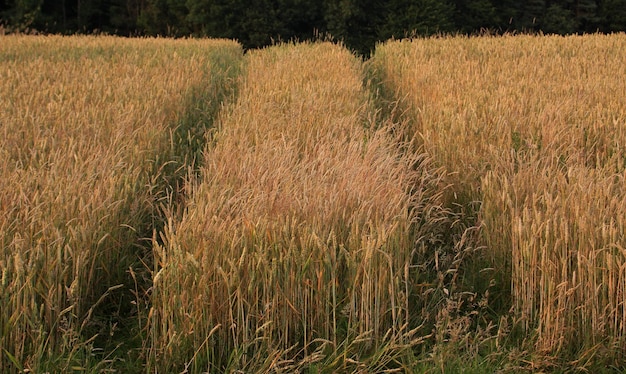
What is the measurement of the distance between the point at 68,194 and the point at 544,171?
2.23 m

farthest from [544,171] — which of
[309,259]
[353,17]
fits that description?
[353,17]

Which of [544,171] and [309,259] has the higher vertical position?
[544,171]

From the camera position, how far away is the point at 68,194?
2.99m

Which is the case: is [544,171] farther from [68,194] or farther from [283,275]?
[68,194]

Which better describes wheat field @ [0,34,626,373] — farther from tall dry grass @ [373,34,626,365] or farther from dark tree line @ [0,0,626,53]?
dark tree line @ [0,0,626,53]

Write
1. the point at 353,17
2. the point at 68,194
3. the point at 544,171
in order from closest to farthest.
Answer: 1. the point at 68,194
2. the point at 544,171
3. the point at 353,17

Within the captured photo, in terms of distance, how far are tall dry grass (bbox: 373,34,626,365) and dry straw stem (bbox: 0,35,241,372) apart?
165 cm

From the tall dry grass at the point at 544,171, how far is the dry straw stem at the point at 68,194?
65.0 inches

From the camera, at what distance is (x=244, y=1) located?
26.4m

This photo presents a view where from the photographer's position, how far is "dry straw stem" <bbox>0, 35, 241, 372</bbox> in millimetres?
2258

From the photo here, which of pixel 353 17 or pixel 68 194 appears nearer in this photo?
pixel 68 194

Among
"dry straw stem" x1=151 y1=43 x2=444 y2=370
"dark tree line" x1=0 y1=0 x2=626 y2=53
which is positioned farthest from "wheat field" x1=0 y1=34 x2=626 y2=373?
"dark tree line" x1=0 y1=0 x2=626 y2=53

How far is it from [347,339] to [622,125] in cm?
294

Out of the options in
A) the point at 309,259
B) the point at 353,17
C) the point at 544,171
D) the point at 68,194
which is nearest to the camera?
the point at 309,259
